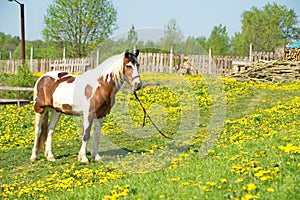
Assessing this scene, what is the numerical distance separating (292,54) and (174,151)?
911 inches

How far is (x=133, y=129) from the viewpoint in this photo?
1380 cm

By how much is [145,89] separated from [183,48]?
3.40 metres

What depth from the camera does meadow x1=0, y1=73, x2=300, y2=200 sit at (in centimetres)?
548

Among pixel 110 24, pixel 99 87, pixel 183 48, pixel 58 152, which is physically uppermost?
pixel 110 24

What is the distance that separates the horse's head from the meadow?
159cm

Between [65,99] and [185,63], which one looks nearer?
[65,99]

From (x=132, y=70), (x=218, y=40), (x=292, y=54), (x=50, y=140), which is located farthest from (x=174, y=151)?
(x=218, y=40)

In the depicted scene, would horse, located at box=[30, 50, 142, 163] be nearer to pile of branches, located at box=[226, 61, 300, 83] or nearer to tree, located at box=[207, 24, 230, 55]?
pile of branches, located at box=[226, 61, 300, 83]

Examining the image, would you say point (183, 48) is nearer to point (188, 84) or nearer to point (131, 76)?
point (188, 84)

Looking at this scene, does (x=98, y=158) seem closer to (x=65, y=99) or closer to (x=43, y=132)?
(x=65, y=99)

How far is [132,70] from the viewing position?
9.13m

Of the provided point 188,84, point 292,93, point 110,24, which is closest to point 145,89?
point 188,84

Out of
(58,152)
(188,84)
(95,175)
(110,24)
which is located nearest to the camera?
(95,175)

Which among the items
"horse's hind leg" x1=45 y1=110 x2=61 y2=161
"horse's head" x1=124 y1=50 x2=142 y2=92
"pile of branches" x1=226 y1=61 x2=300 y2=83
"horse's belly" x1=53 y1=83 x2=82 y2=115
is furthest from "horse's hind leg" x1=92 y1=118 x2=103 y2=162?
"pile of branches" x1=226 y1=61 x2=300 y2=83
